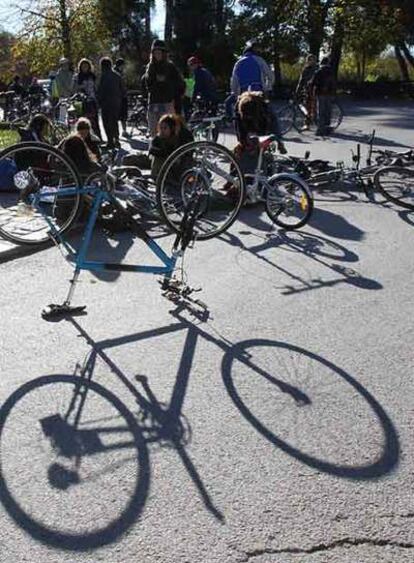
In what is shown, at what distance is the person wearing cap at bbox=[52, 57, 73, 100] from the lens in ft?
48.5

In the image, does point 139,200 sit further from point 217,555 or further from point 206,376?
point 217,555

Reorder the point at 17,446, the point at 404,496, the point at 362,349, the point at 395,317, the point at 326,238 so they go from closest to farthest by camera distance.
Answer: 1. the point at 404,496
2. the point at 17,446
3. the point at 362,349
4. the point at 395,317
5. the point at 326,238

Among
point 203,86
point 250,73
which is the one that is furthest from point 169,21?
point 250,73

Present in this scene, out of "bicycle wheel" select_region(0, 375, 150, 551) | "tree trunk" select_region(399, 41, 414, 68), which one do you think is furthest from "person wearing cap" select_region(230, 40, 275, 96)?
"tree trunk" select_region(399, 41, 414, 68)

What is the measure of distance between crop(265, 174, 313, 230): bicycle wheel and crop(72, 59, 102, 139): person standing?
7.01 meters

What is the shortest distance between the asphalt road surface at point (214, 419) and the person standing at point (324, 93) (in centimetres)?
982

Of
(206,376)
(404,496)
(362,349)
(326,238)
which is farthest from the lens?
(326,238)

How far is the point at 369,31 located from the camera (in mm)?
30578

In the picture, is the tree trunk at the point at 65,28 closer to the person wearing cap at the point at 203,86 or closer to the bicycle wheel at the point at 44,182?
the person wearing cap at the point at 203,86

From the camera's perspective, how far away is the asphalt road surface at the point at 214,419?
2604mm

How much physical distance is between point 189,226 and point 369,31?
94.2ft

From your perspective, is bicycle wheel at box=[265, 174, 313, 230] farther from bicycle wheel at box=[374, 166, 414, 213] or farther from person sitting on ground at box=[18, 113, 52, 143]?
person sitting on ground at box=[18, 113, 52, 143]

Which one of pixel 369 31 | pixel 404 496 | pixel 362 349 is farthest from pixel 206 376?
pixel 369 31

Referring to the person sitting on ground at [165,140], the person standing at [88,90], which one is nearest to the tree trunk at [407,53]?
the person standing at [88,90]
